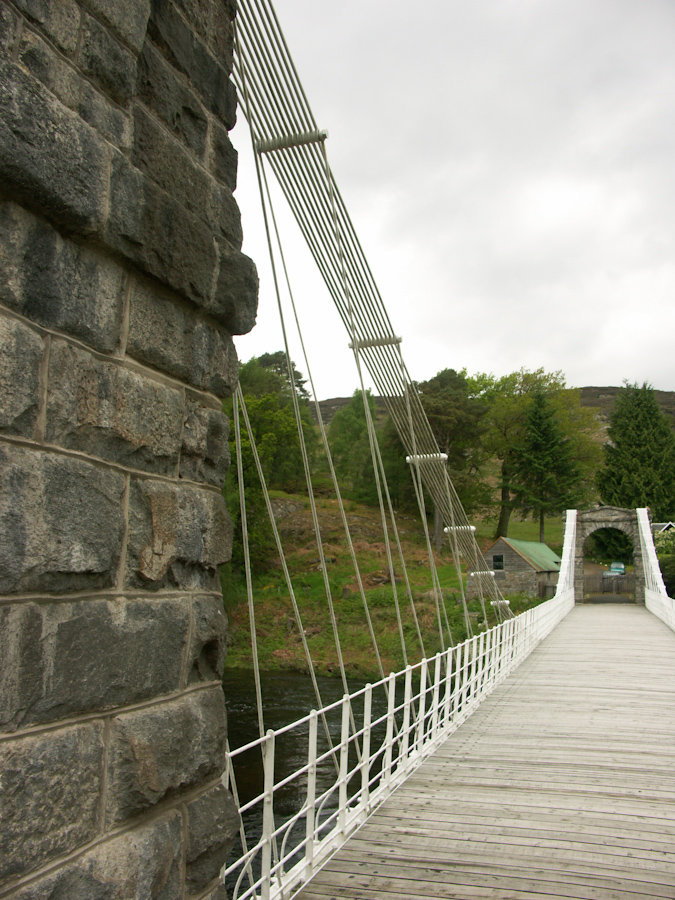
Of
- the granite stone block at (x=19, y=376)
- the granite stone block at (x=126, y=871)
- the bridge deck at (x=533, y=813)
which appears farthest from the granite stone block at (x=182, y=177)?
the bridge deck at (x=533, y=813)

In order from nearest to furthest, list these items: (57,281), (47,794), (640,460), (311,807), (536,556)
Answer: (47,794) < (57,281) < (311,807) < (536,556) < (640,460)

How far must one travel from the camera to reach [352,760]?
11172mm

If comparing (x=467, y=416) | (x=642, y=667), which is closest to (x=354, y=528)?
(x=467, y=416)

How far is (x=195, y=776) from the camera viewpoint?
1471mm

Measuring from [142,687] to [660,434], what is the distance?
41.4 m

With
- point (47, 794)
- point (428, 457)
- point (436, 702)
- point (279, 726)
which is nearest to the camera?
point (47, 794)

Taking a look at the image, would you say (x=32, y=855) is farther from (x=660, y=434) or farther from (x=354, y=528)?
(x=660, y=434)

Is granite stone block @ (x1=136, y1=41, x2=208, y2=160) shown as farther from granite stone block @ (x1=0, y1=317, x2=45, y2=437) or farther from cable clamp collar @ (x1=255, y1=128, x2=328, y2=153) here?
cable clamp collar @ (x1=255, y1=128, x2=328, y2=153)

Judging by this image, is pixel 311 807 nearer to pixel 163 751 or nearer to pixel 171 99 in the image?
pixel 163 751

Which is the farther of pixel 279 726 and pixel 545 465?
pixel 545 465

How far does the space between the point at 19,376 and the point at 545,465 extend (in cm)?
3570

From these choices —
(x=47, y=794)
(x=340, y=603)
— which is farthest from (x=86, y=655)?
(x=340, y=603)

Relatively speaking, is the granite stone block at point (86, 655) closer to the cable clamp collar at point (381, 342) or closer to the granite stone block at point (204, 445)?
the granite stone block at point (204, 445)

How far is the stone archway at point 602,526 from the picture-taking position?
907 inches
